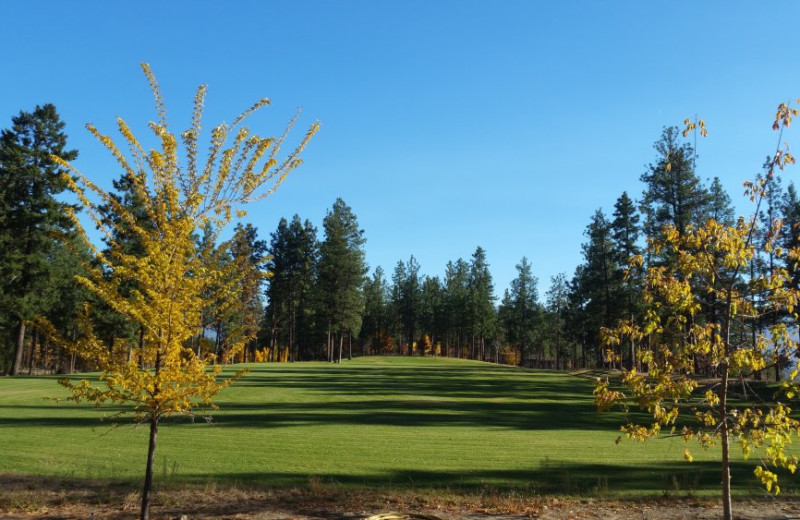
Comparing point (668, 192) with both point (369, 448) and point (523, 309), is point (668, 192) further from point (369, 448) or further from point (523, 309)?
point (523, 309)

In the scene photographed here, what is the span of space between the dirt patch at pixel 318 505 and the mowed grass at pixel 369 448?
76 centimetres

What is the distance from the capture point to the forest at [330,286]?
26.0 feet

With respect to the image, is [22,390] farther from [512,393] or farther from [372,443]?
[512,393]

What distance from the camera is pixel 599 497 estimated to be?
9812 millimetres

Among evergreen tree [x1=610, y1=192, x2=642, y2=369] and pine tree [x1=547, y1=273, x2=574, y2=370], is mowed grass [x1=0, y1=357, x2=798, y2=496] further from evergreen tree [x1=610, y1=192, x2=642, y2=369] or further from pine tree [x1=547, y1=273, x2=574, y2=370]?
pine tree [x1=547, y1=273, x2=574, y2=370]

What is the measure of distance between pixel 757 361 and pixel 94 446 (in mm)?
14906

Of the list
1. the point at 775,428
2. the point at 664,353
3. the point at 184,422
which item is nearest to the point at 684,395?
the point at 664,353

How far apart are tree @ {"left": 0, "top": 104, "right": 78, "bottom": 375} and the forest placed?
0.08 metres

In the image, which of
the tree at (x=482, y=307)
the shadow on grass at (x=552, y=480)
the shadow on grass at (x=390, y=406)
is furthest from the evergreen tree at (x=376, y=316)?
the shadow on grass at (x=552, y=480)

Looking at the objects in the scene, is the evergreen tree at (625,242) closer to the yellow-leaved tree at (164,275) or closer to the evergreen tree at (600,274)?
the evergreen tree at (600,274)

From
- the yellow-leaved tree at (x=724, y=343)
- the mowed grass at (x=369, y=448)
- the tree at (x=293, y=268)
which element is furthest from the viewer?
the tree at (x=293, y=268)

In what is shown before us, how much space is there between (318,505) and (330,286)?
50.5 m

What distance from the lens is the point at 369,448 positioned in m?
14.8

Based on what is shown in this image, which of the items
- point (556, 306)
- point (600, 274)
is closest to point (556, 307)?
point (556, 306)
